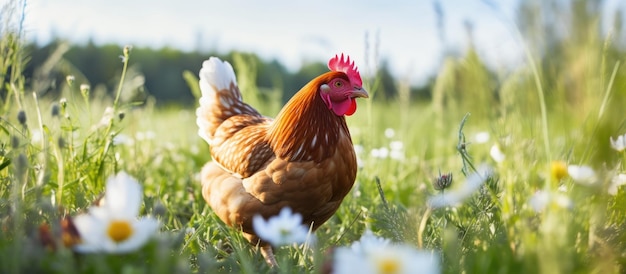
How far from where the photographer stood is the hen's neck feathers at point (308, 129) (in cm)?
215

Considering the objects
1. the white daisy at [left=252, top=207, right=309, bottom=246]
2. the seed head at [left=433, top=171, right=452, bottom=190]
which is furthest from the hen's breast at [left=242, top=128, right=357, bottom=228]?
the white daisy at [left=252, top=207, right=309, bottom=246]

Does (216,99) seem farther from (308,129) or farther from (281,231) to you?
(281,231)

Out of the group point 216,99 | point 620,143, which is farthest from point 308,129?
point 620,143

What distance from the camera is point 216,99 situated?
2842 millimetres

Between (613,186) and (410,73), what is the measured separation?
184 centimetres

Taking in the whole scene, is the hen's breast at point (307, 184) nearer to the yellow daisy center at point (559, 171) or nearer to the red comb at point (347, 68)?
the red comb at point (347, 68)

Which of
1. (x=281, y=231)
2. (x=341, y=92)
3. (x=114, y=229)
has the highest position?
(x=341, y=92)

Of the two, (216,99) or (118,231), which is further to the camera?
(216,99)

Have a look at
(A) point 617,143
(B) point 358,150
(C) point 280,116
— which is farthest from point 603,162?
(B) point 358,150

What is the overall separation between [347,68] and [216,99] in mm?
820

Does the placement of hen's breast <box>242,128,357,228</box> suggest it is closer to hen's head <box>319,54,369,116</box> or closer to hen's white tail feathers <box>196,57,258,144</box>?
hen's head <box>319,54,369,116</box>

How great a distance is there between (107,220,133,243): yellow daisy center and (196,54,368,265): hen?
95 cm

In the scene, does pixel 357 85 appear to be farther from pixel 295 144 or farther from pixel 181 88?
pixel 181 88

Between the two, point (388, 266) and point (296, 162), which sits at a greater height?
point (296, 162)
